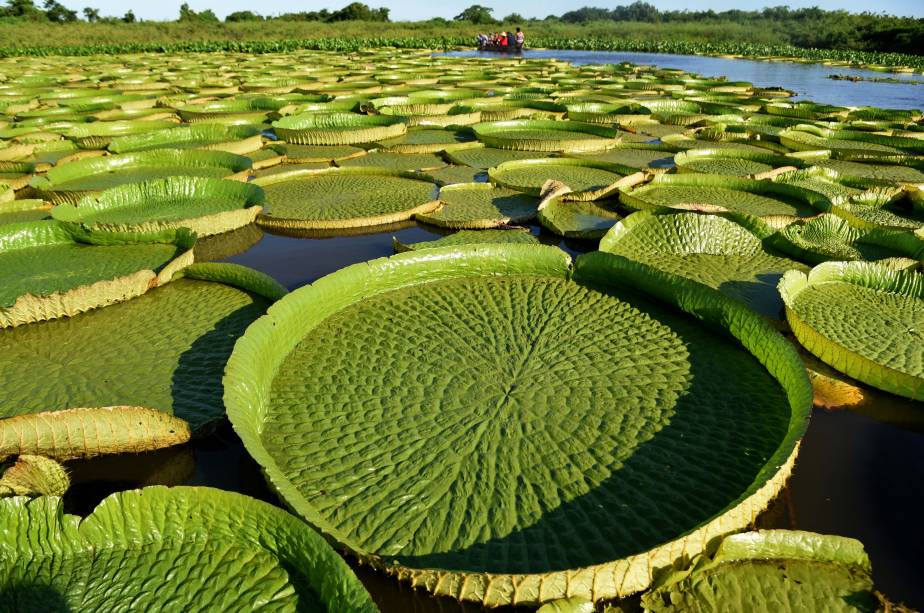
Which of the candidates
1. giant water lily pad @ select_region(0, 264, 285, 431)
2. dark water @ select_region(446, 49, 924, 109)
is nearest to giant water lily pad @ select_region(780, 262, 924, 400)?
giant water lily pad @ select_region(0, 264, 285, 431)

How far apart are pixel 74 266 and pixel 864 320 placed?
3.83 meters

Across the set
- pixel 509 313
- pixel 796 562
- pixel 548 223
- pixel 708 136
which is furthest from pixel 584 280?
pixel 708 136

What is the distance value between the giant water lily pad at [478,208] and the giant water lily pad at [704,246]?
2.64ft

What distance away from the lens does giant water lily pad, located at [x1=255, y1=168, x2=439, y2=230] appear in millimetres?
3934

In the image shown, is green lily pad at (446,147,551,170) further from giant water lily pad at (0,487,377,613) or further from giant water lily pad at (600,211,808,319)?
giant water lily pad at (0,487,377,613)

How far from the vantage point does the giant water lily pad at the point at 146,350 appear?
1988 mm

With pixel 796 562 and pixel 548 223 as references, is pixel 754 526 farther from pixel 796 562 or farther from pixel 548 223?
pixel 548 223

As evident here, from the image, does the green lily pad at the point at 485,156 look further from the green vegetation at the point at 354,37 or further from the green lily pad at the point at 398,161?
the green vegetation at the point at 354,37

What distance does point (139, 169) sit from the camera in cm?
521

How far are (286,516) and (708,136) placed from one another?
6.69m

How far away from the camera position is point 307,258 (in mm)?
3555

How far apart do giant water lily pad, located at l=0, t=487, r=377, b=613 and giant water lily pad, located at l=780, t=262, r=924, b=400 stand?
1968 mm

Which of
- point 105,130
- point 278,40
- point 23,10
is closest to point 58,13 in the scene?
point 23,10

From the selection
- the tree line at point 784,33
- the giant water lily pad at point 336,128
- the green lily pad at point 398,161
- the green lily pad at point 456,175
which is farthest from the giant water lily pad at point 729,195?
the tree line at point 784,33
